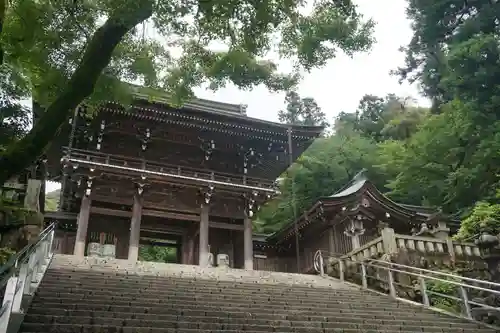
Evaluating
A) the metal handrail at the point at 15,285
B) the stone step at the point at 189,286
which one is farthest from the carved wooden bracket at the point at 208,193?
the metal handrail at the point at 15,285

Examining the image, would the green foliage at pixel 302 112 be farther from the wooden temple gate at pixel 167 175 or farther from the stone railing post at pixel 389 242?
the stone railing post at pixel 389 242

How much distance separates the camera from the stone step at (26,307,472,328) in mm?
5863

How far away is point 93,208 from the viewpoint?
56.3ft

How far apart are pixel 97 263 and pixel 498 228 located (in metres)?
10.7

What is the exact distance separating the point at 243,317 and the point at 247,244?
38.2 feet

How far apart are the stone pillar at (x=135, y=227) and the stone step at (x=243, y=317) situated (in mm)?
9577

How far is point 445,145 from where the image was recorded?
19703mm

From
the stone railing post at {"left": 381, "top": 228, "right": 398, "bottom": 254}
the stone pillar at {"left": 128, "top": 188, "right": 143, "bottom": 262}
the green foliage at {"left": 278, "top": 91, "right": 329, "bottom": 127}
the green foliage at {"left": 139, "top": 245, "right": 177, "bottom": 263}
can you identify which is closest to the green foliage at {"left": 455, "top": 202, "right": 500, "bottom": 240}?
the stone railing post at {"left": 381, "top": 228, "right": 398, "bottom": 254}

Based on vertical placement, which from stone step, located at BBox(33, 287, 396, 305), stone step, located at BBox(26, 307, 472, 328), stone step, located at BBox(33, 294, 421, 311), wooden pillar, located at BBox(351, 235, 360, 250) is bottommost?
stone step, located at BBox(26, 307, 472, 328)

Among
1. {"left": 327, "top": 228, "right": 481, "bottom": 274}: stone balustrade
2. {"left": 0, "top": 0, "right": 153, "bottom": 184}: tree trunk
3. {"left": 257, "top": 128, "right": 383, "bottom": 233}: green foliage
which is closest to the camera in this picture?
{"left": 0, "top": 0, "right": 153, "bottom": 184}: tree trunk

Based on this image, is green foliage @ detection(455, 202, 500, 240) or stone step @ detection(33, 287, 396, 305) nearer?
stone step @ detection(33, 287, 396, 305)

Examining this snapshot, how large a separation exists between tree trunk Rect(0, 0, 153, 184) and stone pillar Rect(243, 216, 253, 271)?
42.6 feet

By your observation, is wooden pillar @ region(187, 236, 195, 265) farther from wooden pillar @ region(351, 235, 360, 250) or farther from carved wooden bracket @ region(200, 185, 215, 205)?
wooden pillar @ region(351, 235, 360, 250)

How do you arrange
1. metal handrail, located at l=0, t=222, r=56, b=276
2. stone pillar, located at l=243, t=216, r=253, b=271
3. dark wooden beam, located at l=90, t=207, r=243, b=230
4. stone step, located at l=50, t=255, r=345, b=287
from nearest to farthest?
metal handrail, located at l=0, t=222, r=56, b=276
stone step, located at l=50, t=255, r=345, b=287
dark wooden beam, located at l=90, t=207, r=243, b=230
stone pillar, located at l=243, t=216, r=253, b=271
